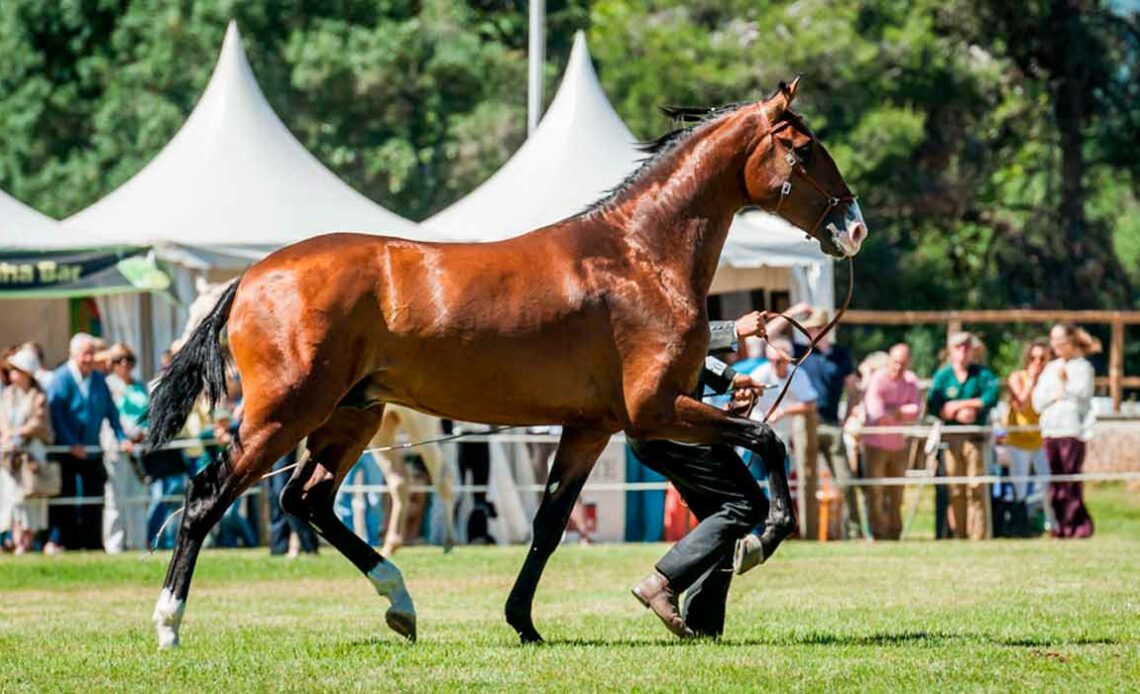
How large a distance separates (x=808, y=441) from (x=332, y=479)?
9815 mm

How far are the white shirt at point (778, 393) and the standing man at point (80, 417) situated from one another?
224 inches

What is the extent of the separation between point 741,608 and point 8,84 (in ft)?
96.5

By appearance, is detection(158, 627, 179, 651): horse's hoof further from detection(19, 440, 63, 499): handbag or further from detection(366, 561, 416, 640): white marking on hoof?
detection(19, 440, 63, 499): handbag

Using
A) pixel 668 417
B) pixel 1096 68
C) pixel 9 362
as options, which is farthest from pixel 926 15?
pixel 668 417

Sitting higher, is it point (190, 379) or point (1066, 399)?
point (190, 379)

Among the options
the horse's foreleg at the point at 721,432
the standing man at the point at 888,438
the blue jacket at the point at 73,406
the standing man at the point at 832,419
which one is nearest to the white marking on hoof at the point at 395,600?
the horse's foreleg at the point at 721,432

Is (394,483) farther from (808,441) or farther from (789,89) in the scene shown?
(789,89)

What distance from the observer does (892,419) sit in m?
20.4

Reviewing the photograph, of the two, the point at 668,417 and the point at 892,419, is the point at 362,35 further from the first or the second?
the point at 668,417

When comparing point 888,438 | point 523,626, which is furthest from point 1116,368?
point 523,626

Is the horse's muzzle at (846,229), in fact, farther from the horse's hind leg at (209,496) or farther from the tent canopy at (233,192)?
the tent canopy at (233,192)

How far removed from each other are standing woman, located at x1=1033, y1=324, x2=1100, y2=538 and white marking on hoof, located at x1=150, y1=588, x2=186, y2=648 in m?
12.2

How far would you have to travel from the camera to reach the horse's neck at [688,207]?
32.8ft

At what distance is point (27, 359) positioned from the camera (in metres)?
20.7
